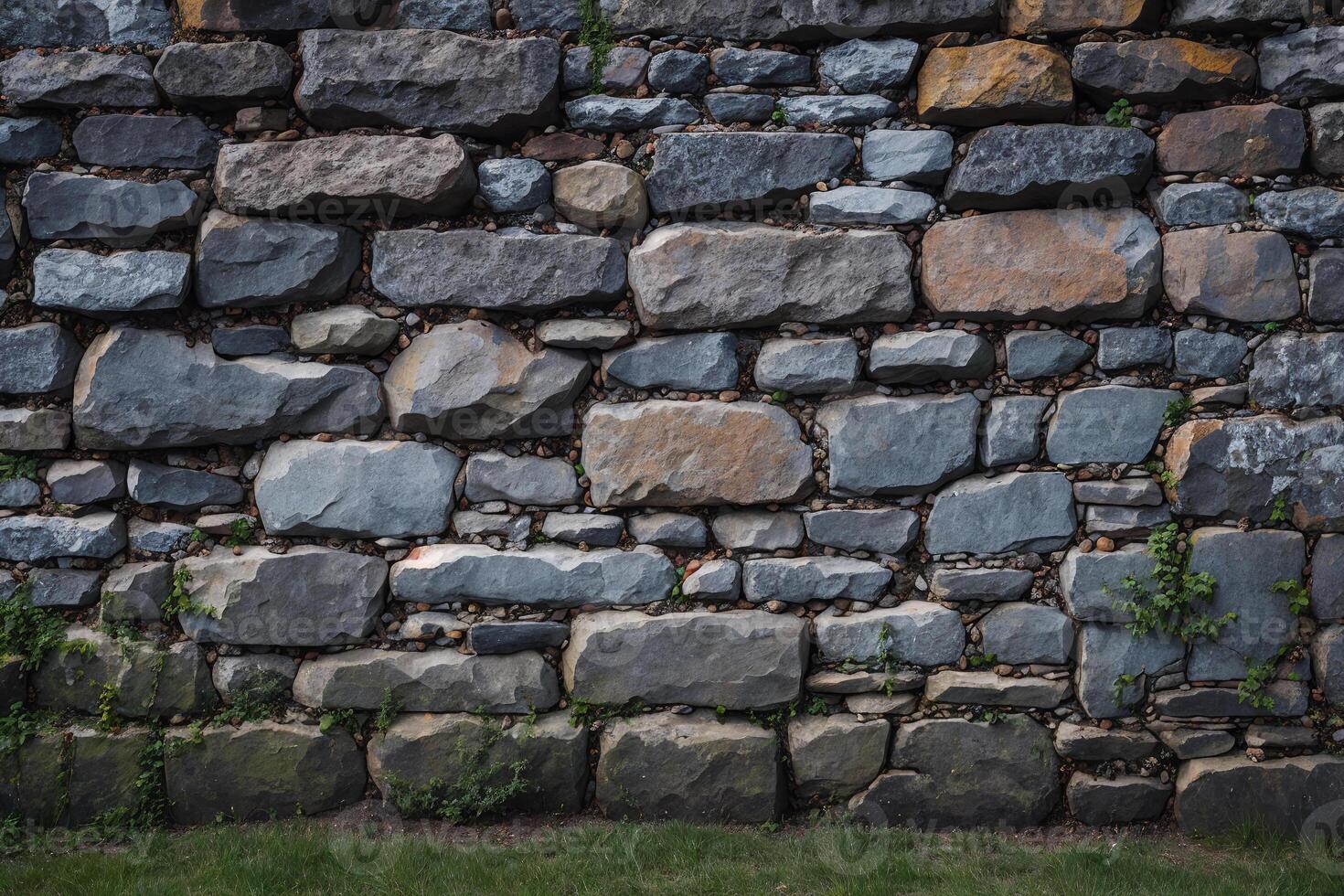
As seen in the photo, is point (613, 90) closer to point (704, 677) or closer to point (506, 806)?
point (704, 677)

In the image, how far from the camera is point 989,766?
3.23 m

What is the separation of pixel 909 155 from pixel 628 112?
108cm

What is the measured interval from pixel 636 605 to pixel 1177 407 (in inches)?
84.5

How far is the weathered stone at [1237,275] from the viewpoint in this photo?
3.20 meters

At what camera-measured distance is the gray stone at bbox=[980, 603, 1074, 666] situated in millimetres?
3232

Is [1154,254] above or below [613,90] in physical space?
below

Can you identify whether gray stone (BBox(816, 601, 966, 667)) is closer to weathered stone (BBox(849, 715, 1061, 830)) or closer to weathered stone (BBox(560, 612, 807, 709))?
weathered stone (BBox(560, 612, 807, 709))

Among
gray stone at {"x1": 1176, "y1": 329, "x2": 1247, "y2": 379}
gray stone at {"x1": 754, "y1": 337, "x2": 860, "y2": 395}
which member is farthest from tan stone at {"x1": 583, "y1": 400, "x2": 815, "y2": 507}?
gray stone at {"x1": 1176, "y1": 329, "x2": 1247, "y2": 379}

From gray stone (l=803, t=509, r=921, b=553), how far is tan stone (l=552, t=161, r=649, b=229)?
4.44 ft

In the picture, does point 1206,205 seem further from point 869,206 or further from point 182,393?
point 182,393

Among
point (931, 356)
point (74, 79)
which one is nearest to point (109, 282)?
point (74, 79)

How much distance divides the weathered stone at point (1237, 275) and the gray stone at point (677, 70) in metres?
1.90

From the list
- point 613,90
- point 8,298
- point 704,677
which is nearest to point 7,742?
point 8,298

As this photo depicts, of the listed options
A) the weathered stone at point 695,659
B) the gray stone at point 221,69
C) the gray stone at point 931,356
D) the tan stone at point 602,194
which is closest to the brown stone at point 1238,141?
the gray stone at point 931,356
